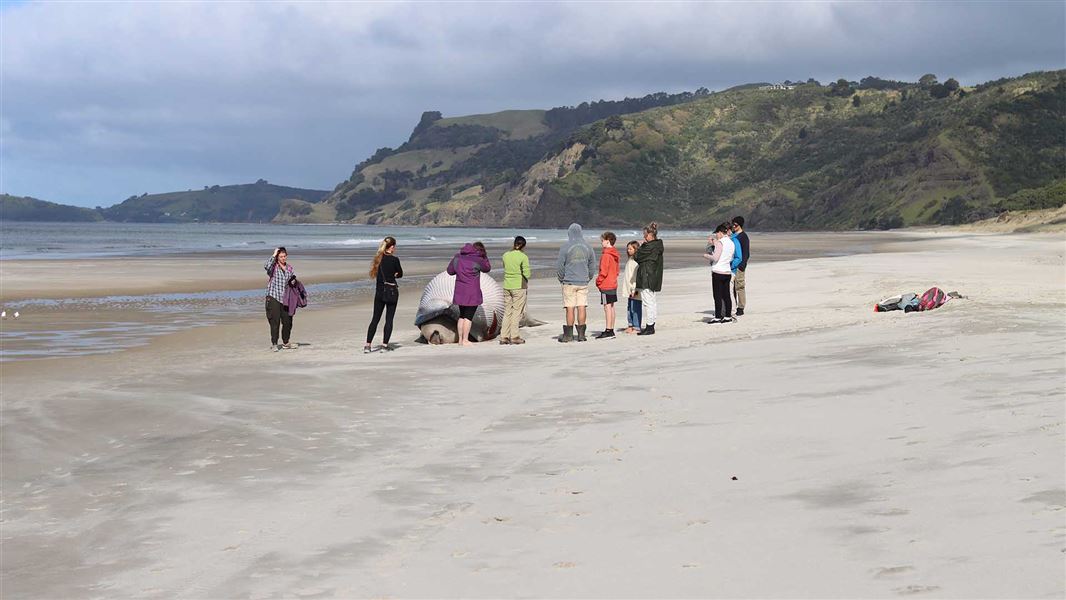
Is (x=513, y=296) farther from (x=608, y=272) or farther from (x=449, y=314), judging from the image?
(x=608, y=272)

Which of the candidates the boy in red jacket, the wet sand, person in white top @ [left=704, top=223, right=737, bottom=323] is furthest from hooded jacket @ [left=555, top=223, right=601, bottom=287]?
the wet sand

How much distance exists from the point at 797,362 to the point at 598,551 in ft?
22.4

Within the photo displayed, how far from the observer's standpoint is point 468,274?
16875 millimetres

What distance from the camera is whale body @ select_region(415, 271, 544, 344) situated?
17.3 meters

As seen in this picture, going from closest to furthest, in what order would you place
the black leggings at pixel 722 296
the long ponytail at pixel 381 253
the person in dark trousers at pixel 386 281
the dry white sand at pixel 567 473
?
1. the dry white sand at pixel 567 473
2. the long ponytail at pixel 381 253
3. the person in dark trousers at pixel 386 281
4. the black leggings at pixel 722 296

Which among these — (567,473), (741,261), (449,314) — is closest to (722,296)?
(741,261)

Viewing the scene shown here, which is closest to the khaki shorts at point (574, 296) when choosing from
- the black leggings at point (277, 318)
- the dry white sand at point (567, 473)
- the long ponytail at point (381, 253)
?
the dry white sand at point (567, 473)

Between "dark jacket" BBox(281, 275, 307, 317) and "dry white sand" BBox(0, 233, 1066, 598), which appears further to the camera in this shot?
"dark jacket" BBox(281, 275, 307, 317)

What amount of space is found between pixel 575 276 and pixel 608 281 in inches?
23.8

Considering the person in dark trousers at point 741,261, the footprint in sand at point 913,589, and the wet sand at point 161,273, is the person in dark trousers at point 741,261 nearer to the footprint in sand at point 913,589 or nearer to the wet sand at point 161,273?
the footprint in sand at point 913,589

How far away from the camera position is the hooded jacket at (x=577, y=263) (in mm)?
16719

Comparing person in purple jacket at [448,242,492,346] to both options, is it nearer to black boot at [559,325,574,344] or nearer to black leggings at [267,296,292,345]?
black boot at [559,325,574,344]

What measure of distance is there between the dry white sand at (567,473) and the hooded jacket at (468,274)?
2.75 metres

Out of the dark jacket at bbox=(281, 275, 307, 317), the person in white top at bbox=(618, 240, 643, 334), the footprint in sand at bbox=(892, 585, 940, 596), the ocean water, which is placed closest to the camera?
the footprint in sand at bbox=(892, 585, 940, 596)
